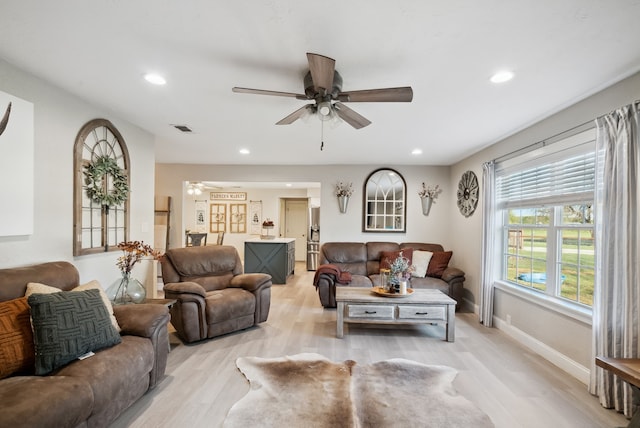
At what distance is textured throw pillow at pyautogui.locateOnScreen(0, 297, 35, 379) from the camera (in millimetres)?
1700

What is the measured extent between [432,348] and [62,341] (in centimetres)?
327

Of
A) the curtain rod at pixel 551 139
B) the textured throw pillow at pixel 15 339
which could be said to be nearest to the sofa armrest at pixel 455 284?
the curtain rod at pixel 551 139

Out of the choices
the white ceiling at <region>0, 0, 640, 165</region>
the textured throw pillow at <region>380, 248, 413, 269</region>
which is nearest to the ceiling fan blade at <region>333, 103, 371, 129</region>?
the white ceiling at <region>0, 0, 640, 165</region>

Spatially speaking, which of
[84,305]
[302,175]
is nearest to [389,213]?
[302,175]

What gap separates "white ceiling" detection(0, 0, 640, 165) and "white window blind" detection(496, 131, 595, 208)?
0.43 m

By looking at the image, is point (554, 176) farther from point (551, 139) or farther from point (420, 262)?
point (420, 262)

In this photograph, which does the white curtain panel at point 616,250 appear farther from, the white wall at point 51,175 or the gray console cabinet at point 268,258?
the gray console cabinet at point 268,258

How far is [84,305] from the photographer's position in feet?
6.56

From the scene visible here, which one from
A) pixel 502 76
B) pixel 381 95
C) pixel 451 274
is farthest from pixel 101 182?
pixel 451 274

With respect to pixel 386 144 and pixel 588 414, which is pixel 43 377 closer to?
pixel 588 414

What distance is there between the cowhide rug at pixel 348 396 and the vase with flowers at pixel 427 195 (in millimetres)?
3593

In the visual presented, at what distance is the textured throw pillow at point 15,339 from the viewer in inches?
66.9

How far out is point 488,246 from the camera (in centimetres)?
411

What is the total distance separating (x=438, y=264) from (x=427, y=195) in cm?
145
